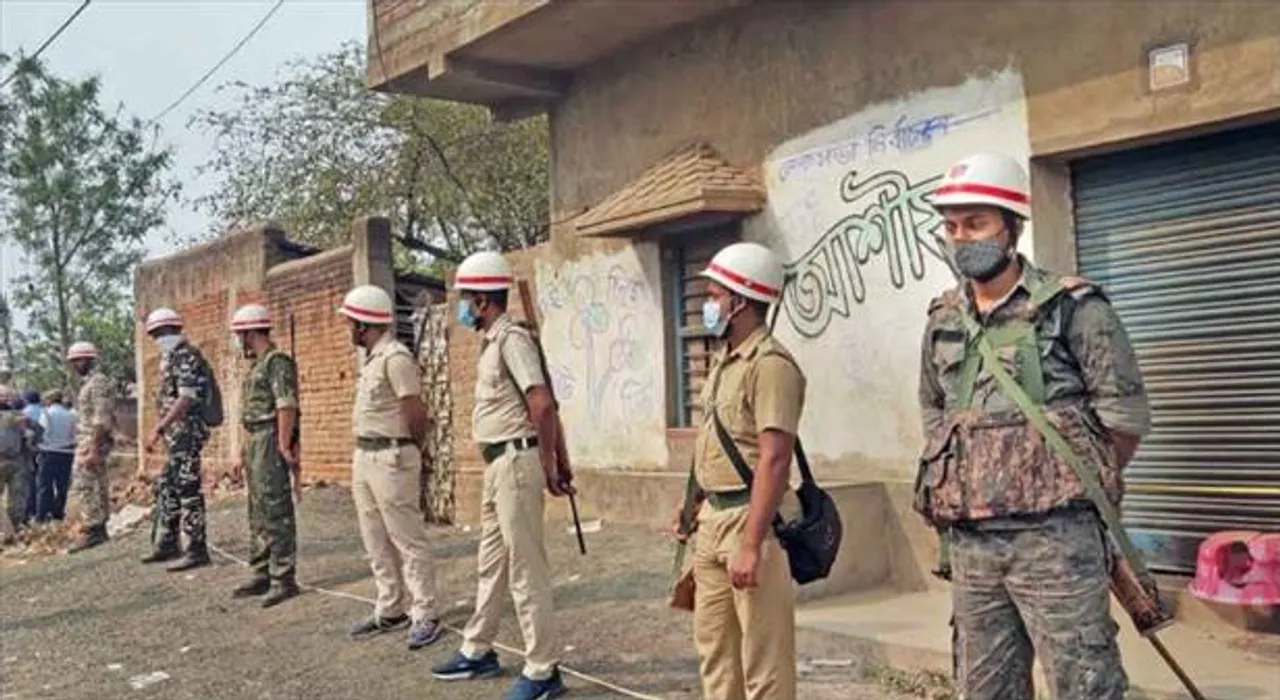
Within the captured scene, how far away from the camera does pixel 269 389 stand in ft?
25.6

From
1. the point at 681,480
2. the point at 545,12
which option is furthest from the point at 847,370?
the point at 545,12

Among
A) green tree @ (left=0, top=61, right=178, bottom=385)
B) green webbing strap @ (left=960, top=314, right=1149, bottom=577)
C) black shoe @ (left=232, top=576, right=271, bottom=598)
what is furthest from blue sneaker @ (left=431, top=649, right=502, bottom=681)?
green tree @ (left=0, top=61, right=178, bottom=385)

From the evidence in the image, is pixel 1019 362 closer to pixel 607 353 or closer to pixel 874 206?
pixel 874 206

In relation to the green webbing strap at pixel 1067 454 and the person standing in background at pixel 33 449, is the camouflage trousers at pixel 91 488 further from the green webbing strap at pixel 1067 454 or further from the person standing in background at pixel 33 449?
the green webbing strap at pixel 1067 454

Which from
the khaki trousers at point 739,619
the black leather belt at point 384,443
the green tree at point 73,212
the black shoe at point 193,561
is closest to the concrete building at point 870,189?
the black shoe at point 193,561

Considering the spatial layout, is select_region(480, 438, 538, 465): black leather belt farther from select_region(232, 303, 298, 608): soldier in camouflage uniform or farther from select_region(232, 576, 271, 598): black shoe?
select_region(232, 576, 271, 598): black shoe

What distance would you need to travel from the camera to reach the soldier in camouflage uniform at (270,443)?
7738 millimetres

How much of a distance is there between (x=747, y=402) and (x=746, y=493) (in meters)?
0.29

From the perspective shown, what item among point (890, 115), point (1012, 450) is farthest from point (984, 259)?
point (890, 115)

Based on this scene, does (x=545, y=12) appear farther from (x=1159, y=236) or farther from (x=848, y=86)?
(x=1159, y=236)

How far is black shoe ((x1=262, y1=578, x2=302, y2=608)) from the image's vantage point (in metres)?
7.93

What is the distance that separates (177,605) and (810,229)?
486 centimetres

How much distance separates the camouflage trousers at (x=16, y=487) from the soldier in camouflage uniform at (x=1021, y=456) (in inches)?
468

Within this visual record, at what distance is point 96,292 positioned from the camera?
25938mm
